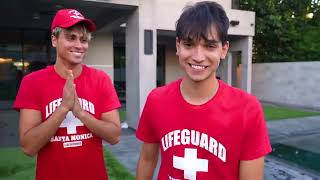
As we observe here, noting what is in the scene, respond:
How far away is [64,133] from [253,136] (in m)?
1.19

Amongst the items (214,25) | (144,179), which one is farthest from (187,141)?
(214,25)

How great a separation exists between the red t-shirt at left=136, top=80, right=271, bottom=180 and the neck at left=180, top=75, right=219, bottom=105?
0.08ft

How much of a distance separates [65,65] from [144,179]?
939mm

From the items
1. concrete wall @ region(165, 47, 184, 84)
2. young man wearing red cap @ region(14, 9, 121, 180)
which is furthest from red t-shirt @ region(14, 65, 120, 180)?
concrete wall @ region(165, 47, 184, 84)

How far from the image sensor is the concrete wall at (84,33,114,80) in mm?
13966

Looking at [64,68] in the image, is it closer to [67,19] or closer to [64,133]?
[67,19]

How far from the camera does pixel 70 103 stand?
203 centimetres

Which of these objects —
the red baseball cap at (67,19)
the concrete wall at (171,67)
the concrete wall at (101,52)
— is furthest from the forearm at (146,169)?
the concrete wall at (171,67)

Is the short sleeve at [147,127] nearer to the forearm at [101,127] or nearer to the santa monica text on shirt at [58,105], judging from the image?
the forearm at [101,127]

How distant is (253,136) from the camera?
64.9 inches

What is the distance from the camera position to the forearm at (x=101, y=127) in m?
2.11

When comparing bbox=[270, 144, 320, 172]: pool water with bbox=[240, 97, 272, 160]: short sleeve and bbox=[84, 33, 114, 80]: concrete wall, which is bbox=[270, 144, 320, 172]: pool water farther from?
bbox=[84, 33, 114, 80]: concrete wall

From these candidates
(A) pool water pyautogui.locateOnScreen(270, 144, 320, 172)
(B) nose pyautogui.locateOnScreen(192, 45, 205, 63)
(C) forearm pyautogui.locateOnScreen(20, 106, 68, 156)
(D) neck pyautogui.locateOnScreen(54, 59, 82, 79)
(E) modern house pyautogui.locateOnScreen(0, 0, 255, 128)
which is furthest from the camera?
(E) modern house pyautogui.locateOnScreen(0, 0, 255, 128)

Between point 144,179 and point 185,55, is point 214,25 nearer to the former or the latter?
point 185,55
